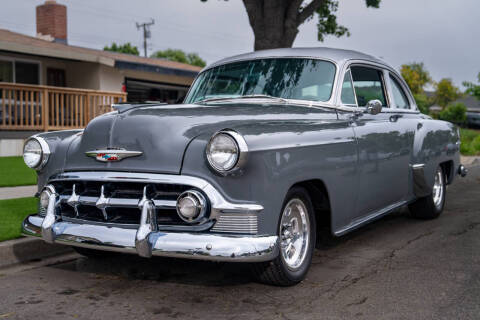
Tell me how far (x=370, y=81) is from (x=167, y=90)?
17488 millimetres

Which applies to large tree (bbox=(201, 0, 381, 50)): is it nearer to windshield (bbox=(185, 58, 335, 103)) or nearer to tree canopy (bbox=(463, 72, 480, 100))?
windshield (bbox=(185, 58, 335, 103))

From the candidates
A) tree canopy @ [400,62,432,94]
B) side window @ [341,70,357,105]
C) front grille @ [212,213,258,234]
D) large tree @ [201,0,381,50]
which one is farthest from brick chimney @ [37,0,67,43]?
tree canopy @ [400,62,432,94]

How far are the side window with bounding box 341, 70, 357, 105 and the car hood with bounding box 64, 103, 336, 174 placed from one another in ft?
2.57

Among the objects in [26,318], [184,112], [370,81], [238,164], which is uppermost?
[370,81]

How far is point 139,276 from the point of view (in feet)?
13.7

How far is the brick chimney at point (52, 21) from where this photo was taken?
21.9 meters

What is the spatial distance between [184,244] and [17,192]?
5.07 m

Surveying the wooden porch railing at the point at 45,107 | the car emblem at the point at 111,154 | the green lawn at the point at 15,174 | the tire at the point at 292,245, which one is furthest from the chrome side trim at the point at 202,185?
the wooden porch railing at the point at 45,107

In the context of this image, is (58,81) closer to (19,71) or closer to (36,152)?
(19,71)

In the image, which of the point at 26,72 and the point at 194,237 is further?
the point at 26,72

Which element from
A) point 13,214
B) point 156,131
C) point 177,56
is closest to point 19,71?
point 13,214

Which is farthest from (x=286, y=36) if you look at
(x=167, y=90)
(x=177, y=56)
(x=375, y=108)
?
(x=177, y=56)

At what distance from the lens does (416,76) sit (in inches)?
2331

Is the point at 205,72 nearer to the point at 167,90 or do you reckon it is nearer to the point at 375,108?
the point at 375,108
